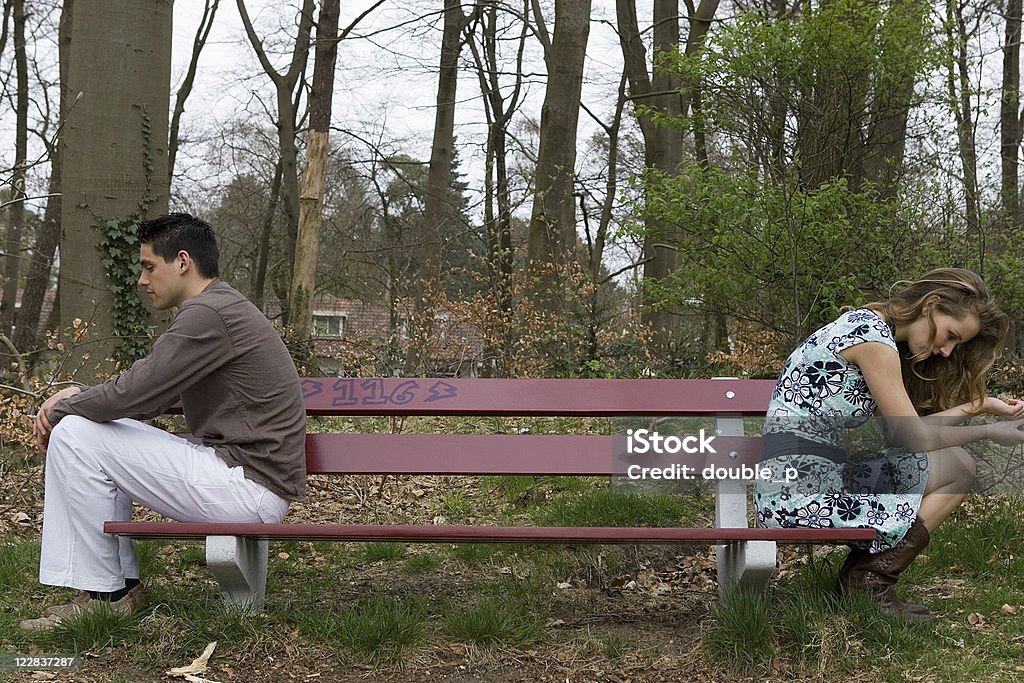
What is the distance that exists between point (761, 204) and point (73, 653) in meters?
5.54

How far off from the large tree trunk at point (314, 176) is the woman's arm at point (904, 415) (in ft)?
31.3

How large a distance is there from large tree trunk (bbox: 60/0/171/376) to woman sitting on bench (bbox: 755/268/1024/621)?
460cm

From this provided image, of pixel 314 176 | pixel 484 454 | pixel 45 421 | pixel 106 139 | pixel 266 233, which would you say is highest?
pixel 266 233

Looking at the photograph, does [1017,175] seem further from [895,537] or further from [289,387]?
[289,387]

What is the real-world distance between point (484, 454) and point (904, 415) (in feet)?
5.03

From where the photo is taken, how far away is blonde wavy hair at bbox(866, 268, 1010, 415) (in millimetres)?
3680

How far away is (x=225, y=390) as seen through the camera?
3.78 meters

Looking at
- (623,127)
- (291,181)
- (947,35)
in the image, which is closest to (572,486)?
(947,35)

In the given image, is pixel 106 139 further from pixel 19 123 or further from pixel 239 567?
pixel 19 123

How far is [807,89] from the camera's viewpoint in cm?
780

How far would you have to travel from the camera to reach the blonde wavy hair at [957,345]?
3.68m

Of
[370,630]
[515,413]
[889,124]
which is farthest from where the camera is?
[889,124]

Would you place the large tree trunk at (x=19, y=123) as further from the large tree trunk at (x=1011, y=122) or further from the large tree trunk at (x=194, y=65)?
the large tree trunk at (x=1011, y=122)

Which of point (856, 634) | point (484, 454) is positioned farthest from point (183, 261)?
point (856, 634)
